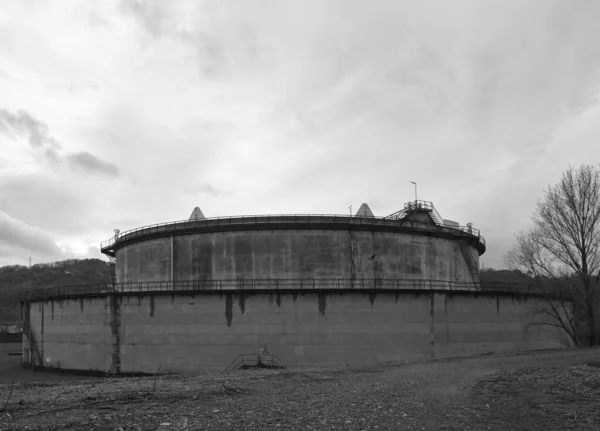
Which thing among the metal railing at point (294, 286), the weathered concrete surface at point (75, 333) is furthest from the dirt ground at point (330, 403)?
the metal railing at point (294, 286)

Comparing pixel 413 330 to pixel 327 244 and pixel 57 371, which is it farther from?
pixel 57 371

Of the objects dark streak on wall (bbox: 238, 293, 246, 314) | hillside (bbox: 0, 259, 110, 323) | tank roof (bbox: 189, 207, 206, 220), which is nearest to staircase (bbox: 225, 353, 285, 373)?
dark streak on wall (bbox: 238, 293, 246, 314)

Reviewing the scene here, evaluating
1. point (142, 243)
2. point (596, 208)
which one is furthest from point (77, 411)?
point (596, 208)

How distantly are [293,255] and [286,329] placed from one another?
613 cm

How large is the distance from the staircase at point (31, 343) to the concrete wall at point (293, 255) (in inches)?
403

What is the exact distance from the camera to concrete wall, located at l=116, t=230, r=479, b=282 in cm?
3769

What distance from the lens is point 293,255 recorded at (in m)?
37.8

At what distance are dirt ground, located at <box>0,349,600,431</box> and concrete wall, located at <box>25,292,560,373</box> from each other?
12.5 m

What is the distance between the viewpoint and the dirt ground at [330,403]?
12.2 m

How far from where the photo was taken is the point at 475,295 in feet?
118

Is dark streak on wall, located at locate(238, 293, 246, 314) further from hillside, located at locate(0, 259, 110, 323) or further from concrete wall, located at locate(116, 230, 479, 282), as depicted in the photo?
hillside, located at locate(0, 259, 110, 323)

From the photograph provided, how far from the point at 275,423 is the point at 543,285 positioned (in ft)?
107

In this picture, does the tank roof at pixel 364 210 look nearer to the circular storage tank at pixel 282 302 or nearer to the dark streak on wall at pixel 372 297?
the circular storage tank at pixel 282 302

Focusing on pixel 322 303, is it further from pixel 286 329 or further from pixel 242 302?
pixel 242 302
